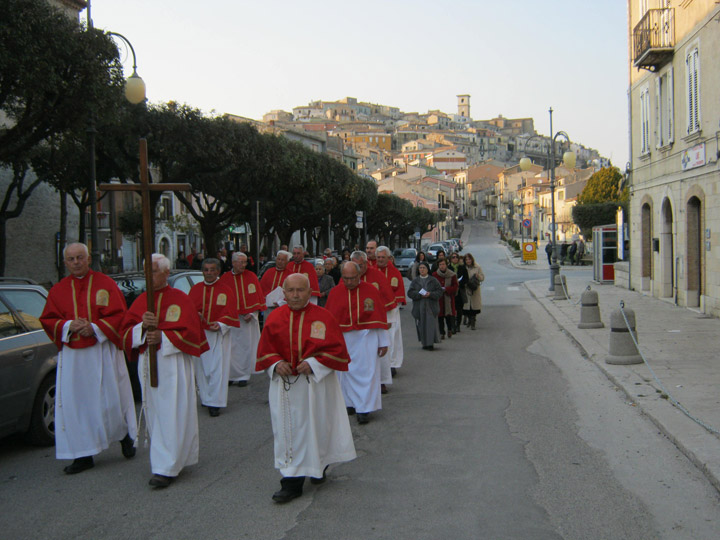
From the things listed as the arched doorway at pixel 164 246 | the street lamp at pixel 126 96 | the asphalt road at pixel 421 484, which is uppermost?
the street lamp at pixel 126 96

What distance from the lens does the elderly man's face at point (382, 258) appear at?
430 inches

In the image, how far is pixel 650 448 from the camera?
21.6ft

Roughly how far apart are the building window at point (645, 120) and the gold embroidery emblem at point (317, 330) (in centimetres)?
1858

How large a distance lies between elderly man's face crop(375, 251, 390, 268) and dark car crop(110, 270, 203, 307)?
2663 mm

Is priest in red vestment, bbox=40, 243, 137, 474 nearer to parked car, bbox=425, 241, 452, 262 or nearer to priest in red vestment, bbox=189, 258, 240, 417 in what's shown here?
priest in red vestment, bbox=189, 258, 240, 417

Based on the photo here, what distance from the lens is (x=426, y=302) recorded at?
12.6m

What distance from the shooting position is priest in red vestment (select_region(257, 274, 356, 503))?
5215mm

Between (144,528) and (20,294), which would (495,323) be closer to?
(20,294)

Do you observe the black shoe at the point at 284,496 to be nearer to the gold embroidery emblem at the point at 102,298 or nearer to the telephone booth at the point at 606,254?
the gold embroidery emblem at the point at 102,298

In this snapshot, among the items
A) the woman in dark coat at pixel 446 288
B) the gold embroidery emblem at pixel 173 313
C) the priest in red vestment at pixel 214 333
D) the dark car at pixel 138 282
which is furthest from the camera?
the woman in dark coat at pixel 446 288

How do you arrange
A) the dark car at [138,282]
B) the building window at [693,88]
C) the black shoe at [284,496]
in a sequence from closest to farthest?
the black shoe at [284,496] < the dark car at [138,282] < the building window at [693,88]

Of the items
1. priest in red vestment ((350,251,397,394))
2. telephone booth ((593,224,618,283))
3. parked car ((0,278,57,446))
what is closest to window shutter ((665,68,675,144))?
telephone booth ((593,224,618,283))

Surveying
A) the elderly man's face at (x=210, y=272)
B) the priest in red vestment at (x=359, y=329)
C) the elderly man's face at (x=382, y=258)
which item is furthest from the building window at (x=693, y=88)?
the elderly man's face at (x=210, y=272)

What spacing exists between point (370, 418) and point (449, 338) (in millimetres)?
7142
